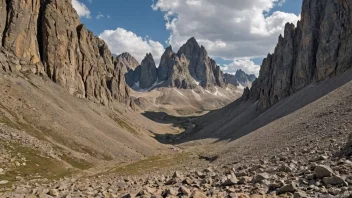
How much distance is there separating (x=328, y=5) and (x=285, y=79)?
44.5 metres

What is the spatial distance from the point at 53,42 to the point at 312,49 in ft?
430

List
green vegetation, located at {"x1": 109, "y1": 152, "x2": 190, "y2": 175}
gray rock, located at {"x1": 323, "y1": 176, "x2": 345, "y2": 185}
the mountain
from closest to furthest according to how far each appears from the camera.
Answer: gray rock, located at {"x1": 323, "y1": 176, "x2": 345, "y2": 185} < green vegetation, located at {"x1": 109, "y1": 152, "x2": 190, "y2": 175} < the mountain

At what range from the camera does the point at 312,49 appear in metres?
157

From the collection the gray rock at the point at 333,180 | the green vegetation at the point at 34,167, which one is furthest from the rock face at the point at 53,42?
the gray rock at the point at 333,180

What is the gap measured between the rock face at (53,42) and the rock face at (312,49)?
106 m

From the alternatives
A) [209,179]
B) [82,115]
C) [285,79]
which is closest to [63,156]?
[82,115]

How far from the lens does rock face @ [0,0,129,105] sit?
12044 cm

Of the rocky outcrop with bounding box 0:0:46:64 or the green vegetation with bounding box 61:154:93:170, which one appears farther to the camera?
the rocky outcrop with bounding box 0:0:46:64

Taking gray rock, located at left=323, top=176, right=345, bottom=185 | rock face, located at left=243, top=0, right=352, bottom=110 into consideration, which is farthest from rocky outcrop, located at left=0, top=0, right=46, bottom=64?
rock face, located at left=243, top=0, right=352, bottom=110

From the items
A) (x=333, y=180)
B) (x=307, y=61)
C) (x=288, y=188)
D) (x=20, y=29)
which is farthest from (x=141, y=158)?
(x=307, y=61)

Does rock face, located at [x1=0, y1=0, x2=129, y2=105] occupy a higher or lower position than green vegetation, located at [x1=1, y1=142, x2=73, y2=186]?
higher

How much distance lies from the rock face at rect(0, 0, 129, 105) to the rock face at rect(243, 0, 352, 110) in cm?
10628

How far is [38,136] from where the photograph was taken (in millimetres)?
77500

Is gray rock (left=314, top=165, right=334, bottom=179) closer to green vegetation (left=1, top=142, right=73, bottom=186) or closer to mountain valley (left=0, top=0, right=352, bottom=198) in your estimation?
mountain valley (left=0, top=0, right=352, bottom=198)
